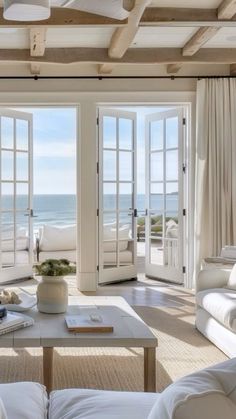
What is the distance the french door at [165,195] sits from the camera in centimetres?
615

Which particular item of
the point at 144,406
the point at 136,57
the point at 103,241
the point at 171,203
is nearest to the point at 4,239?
the point at 103,241

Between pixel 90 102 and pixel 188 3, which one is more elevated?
pixel 188 3

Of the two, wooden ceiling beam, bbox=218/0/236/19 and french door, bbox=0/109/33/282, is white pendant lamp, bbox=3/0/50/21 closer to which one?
wooden ceiling beam, bbox=218/0/236/19

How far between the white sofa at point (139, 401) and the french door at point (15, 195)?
14.7 feet

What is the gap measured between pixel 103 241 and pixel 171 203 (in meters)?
1.08

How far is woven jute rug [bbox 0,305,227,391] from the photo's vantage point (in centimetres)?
300

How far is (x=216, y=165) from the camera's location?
570cm

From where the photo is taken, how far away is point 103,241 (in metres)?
6.14

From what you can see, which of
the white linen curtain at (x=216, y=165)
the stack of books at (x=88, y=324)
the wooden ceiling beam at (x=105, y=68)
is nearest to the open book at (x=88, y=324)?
the stack of books at (x=88, y=324)

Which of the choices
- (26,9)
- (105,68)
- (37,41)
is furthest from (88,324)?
(105,68)

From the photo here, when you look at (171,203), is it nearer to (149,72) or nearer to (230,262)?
(149,72)

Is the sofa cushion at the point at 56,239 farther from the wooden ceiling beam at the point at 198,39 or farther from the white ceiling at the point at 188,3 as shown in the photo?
the white ceiling at the point at 188,3

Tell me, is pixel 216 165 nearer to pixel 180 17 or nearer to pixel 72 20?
pixel 180 17

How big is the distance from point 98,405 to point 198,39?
403cm
